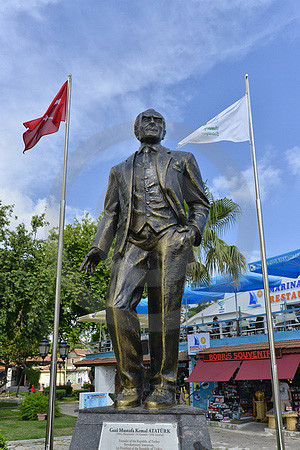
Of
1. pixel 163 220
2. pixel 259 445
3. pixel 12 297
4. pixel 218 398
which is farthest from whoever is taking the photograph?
pixel 12 297

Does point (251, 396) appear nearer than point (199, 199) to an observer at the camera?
No

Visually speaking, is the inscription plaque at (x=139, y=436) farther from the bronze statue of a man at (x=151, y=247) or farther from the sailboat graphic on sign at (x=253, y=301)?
the sailboat graphic on sign at (x=253, y=301)

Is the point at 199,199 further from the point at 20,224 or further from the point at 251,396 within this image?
the point at 20,224

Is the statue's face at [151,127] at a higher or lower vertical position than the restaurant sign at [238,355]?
higher

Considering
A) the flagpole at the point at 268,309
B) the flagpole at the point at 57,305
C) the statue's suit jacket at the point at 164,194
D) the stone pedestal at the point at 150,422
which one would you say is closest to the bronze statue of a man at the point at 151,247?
the statue's suit jacket at the point at 164,194

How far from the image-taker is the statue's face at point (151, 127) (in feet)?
14.1

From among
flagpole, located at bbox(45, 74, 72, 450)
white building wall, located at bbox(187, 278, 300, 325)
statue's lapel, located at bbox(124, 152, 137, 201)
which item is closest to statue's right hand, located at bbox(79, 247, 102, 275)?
statue's lapel, located at bbox(124, 152, 137, 201)

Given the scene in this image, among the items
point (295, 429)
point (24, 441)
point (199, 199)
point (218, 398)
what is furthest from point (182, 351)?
point (199, 199)

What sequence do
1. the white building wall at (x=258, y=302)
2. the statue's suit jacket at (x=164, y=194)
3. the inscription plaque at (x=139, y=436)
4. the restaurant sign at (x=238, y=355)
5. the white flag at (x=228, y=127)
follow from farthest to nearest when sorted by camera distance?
1. the white building wall at (x=258, y=302)
2. the restaurant sign at (x=238, y=355)
3. the white flag at (x=228, y=127)
4. the statue's suit jacket at (x=164, y=194)
5. the inscription plaque at (x=139, y=436)

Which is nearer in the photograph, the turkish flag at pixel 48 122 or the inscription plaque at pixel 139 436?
the inscription plaque at pixel 139 436

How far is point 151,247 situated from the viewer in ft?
12.8

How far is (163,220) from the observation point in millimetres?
3912

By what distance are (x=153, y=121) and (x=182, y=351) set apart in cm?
1442

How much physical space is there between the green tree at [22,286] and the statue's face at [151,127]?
14.1 metres
